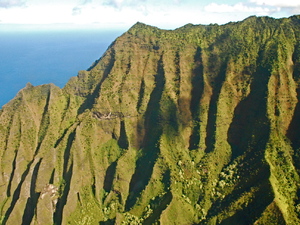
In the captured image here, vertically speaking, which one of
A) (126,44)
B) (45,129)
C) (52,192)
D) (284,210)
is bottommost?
(52,192)

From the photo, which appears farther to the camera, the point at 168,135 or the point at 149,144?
the point at 149,144

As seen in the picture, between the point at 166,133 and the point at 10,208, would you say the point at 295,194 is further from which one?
the point at 10,208

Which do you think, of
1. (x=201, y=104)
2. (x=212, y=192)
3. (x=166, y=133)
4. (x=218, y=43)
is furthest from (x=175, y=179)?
(x=218, y=43)

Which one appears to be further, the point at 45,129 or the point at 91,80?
the point at 91,80

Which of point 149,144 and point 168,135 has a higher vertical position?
point 168,135

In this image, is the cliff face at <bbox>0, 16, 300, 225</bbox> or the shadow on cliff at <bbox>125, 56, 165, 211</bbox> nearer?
the cliff face at <bbox>0, 16, 300, 225</bbox>

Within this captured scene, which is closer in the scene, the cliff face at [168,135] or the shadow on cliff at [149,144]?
the cliff face at [168,135]

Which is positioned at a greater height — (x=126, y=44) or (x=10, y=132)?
(x=126, y=44)

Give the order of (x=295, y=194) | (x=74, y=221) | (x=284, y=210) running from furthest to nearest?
(x=74, y=221) < (x=295, y=194) < (x=284, y=210)
